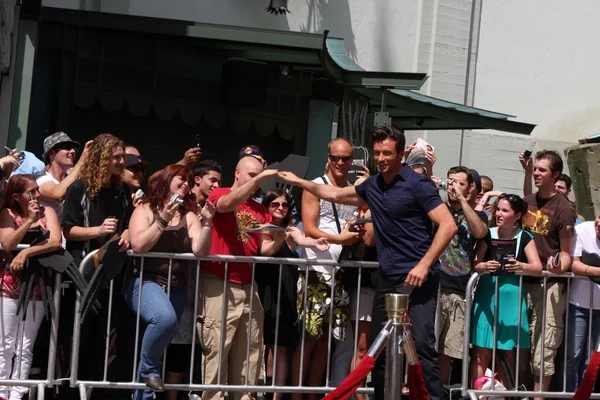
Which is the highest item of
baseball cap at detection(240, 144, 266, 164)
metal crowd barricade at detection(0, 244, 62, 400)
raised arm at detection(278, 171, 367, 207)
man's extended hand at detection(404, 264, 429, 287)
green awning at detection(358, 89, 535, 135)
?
green awning at detection(358, 89, 535, 135)

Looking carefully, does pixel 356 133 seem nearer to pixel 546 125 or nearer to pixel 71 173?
pixel 546 125

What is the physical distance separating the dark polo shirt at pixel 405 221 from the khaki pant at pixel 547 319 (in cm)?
159

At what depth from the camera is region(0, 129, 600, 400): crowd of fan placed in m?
7.82

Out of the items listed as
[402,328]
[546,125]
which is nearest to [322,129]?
[546,125]

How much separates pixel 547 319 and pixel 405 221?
203 cm

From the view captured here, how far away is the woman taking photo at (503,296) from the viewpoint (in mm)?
8562

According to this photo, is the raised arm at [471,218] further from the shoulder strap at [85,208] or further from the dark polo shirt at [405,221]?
the shoulder strap at [85,208]

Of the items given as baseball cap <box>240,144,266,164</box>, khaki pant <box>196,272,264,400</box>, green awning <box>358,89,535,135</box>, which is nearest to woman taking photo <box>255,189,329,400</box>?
khaki pant <box>196,272,264,400</box>

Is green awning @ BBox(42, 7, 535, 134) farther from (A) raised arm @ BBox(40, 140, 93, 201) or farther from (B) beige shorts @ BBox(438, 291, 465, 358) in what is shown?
(B) beige shorts @ BBox(438, 291, 465, 358)

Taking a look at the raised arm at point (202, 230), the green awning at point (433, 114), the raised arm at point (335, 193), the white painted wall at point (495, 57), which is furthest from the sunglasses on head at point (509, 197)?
the white painted wall at point (495, 57)

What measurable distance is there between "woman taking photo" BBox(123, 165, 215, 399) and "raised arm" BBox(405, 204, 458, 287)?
153 cm

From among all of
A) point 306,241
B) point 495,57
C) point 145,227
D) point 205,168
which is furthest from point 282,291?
point 495,57

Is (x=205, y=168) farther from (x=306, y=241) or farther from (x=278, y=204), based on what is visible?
(x=306, y=241)

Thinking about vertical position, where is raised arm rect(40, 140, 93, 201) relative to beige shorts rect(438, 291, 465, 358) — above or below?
above
